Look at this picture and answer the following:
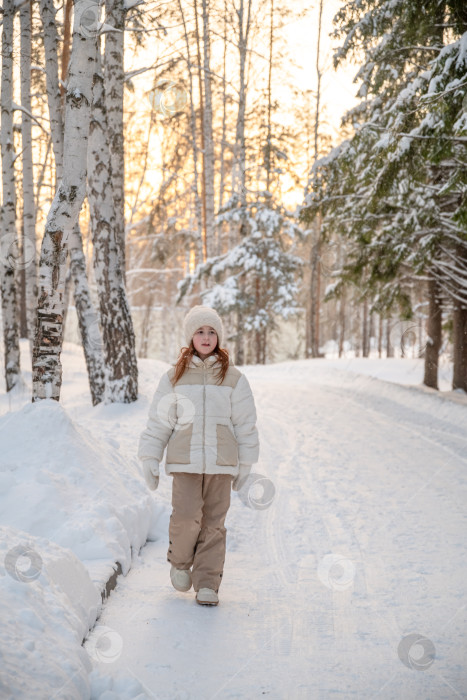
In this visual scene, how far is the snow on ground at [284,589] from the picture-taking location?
2842mm

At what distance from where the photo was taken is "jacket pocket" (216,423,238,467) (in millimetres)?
3805

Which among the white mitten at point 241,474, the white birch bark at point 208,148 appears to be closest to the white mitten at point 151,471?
the white mitten at point 241,474

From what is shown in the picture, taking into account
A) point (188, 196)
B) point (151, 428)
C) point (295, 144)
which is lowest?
point (151, 428)

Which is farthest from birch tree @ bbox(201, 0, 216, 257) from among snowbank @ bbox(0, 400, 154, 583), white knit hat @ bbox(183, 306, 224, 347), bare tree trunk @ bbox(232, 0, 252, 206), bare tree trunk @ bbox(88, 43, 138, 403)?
white knit hat @ bbox(183, 306, 224, 347)

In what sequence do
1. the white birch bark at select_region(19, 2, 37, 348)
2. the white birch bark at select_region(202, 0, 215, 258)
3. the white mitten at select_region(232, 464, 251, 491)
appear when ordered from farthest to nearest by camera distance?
the white birch bark at select_region(202, 0, 215, 258)
the white birch bark at select_region(19, 2, 37, 348)
the white mitten at select_region(232, 464, 251, 491)

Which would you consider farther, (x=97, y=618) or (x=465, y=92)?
(x=465, y=92)

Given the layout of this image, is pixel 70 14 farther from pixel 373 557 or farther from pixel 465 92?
pixel 373 557

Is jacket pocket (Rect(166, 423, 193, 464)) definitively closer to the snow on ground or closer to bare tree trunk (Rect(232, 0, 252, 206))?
the snow on ground

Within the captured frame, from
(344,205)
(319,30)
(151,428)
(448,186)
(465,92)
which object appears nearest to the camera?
(151,428)

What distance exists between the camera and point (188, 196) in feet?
86.4

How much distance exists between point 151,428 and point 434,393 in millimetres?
10505

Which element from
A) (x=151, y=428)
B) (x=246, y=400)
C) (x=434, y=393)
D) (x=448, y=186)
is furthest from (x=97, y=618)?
(x=434, y=393)

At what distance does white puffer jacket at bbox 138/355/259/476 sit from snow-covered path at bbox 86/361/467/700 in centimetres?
90

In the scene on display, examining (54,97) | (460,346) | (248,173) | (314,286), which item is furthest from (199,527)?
(314,286)
